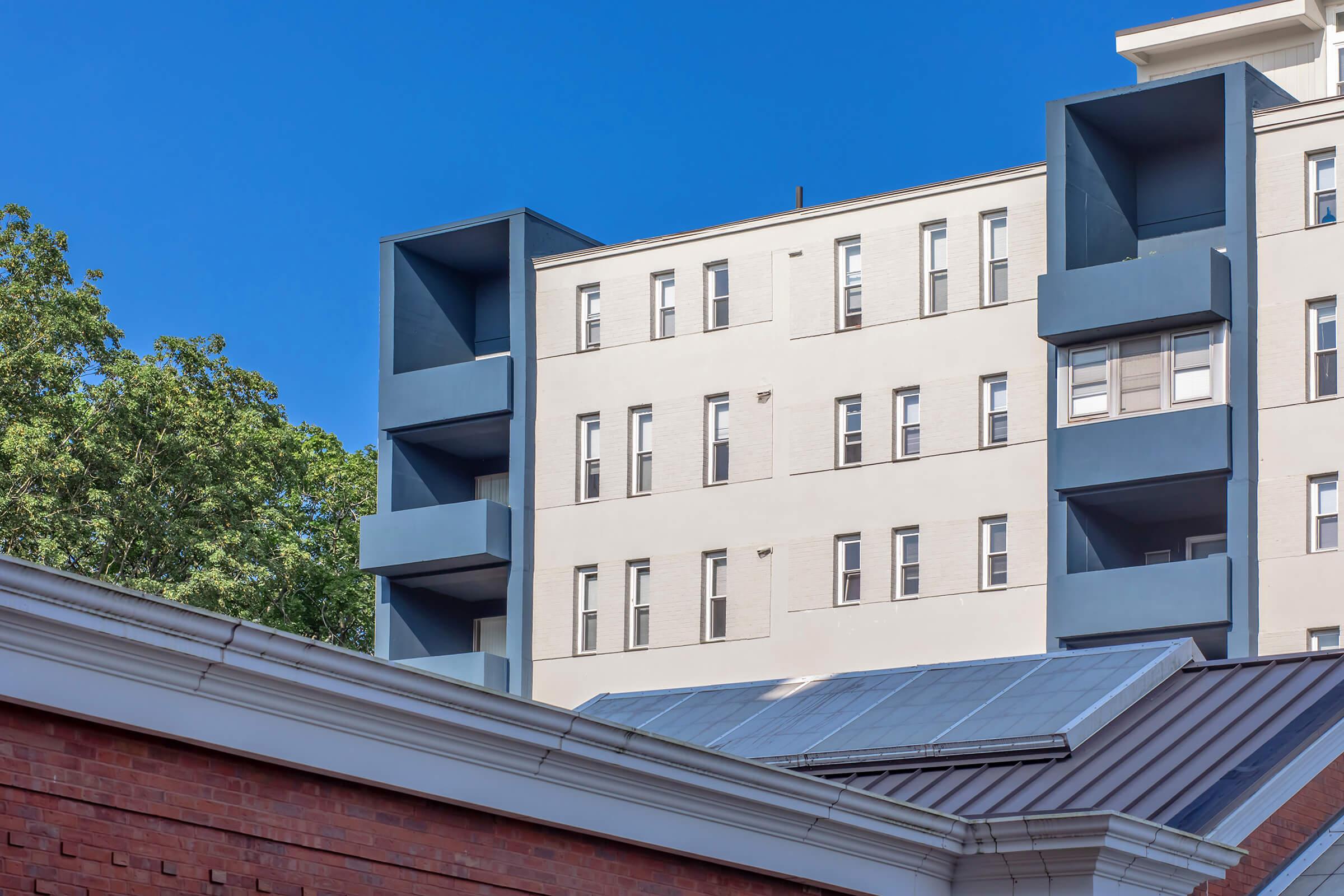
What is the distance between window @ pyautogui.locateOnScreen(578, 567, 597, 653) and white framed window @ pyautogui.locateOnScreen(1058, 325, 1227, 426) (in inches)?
521

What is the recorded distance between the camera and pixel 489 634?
57656 mm

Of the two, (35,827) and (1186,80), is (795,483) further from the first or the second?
(35,827)

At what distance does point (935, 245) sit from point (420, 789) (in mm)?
38320

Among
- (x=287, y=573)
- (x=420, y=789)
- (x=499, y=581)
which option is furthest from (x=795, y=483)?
(x=420, y=789)

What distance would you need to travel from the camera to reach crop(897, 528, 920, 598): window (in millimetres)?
48125

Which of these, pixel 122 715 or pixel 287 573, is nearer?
pixel 122 715

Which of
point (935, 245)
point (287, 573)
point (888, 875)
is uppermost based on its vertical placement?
point (935, 245)

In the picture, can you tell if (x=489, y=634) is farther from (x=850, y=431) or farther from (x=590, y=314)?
(x=850, y=431)

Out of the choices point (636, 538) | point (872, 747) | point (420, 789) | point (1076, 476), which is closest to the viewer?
point (420, 789)

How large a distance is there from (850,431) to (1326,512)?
37.4 feet

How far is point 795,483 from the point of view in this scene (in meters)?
50.2

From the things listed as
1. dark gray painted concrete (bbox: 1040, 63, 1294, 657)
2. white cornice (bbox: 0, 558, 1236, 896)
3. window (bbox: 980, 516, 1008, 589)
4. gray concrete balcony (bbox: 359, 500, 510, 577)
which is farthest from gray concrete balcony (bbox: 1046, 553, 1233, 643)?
white cornice (bbox: 0, 558, 1236, 896)

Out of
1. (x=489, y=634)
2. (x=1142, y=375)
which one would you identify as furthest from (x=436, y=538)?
(x=1142, y=375)

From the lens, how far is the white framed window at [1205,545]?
150 feet
